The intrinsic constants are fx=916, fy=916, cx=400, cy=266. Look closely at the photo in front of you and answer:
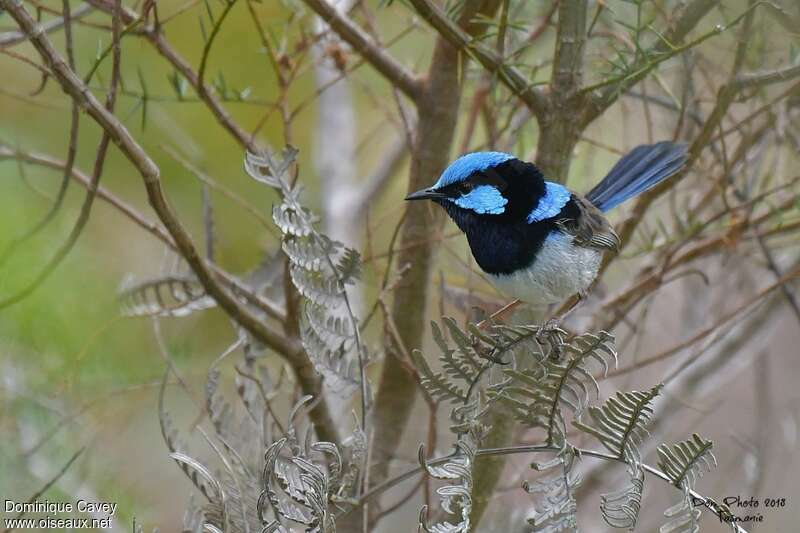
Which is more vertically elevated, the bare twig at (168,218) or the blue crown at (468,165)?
the blue crown at (468,165)

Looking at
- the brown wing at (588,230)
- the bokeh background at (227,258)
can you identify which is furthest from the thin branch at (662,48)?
the brown wing at (588,230)

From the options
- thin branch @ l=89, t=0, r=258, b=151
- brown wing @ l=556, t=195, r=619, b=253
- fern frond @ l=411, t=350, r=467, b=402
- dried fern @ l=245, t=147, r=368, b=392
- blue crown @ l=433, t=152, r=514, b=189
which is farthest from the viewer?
brown wing @ l=556, t=195, r=619, b=253

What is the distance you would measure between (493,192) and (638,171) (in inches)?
15.6

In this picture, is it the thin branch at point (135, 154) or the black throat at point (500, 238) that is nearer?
the thin branch at point (135, 154)

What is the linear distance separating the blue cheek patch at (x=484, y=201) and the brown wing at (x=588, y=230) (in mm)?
147

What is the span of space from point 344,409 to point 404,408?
1.60ft

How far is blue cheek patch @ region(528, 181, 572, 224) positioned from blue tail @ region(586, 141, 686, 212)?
20 centimetres

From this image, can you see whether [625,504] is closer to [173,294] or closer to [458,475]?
[458,475]

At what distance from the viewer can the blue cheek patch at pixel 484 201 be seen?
1933 mm

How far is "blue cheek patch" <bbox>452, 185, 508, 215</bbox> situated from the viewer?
1.93 meters

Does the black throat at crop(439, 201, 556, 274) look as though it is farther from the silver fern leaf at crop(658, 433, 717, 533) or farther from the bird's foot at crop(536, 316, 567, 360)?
the silver fern leaf at crop(658, 433, 717, 533)

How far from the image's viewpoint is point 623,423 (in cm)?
121

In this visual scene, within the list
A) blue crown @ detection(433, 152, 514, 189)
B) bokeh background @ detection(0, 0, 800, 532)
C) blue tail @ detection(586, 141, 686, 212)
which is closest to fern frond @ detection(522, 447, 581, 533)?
bokeh background @ detection(0, 0, 800, 532)

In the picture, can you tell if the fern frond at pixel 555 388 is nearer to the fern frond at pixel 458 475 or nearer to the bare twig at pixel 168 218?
the fern frond at pixel 458 475
